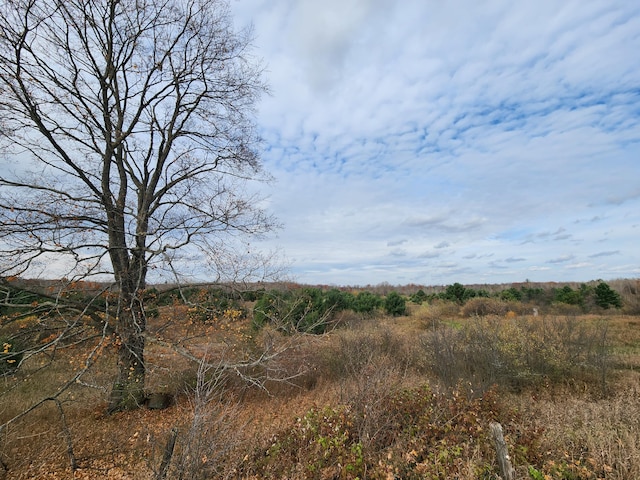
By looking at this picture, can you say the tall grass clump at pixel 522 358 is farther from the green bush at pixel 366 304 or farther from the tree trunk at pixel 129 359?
the green bush at pixel 366 304

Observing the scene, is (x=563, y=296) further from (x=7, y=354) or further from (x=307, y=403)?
(x=7, y=354)

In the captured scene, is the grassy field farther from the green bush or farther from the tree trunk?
the green bush

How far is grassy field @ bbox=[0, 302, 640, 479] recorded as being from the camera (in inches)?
219

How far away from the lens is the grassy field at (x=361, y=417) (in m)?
5.57

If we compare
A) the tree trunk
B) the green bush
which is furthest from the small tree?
the tree trunk

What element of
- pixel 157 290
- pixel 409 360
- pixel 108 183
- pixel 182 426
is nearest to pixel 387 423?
pixel 182 426

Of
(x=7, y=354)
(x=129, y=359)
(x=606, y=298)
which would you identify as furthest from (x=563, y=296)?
(x=7, y=354)

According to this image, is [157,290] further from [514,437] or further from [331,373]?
[514,437]

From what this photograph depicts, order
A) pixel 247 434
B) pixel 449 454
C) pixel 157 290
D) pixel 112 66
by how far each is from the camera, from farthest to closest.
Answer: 1. pixel 157 290
2. pixel 112 66
3. pixel 247 434
4. pixel 449 454

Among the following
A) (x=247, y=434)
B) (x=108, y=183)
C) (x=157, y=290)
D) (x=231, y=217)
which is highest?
(x=108, y=183)

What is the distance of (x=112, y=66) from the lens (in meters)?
9.48

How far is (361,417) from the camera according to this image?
710 cm

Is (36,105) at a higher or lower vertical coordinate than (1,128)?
higher

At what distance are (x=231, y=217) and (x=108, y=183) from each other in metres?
3.80
